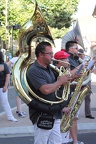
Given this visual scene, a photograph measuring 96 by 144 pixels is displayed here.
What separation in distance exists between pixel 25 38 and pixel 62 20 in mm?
34350

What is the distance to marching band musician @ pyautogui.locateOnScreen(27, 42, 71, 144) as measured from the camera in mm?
3760

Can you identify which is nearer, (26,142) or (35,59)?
(35,59)

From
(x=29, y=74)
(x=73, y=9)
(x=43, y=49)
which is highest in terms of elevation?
(x=73, y=9)

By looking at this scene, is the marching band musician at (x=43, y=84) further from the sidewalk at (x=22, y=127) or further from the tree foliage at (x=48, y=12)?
the tree foliage at (x=48, y=12)

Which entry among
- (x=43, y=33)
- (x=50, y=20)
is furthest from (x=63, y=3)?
(x=43, y=33)

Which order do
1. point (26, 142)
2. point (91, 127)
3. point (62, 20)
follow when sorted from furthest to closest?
point (62, 20) → point (91, 127) → point (26, 142)

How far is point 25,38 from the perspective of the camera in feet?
13.2

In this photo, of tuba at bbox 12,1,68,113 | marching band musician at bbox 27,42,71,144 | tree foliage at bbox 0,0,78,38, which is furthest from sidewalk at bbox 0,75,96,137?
tree foliage at bbox 0,0,78,38

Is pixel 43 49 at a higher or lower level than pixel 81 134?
higher

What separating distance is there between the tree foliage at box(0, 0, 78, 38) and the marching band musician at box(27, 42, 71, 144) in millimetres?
21432

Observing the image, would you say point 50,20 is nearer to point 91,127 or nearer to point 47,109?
point 91,127

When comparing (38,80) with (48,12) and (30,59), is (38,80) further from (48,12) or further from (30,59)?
(48,12)

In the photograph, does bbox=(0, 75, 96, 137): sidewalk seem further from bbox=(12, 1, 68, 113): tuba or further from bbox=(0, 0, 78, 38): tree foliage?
bbox=(0, 0, 78, 38): tree foliage

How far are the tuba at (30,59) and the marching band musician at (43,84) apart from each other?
0.07 metres
